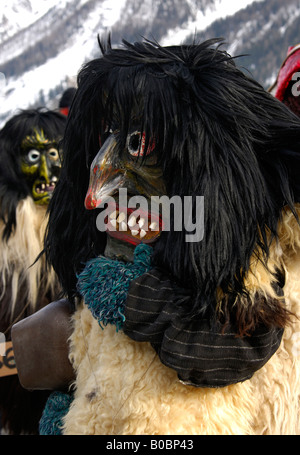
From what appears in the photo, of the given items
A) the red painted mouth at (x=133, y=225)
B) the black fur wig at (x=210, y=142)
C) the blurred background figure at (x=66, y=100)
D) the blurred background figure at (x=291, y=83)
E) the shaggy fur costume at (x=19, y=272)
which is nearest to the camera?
the black fur wig at (x=210, y=142)

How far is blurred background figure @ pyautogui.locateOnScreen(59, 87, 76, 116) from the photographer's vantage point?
2.41 metres

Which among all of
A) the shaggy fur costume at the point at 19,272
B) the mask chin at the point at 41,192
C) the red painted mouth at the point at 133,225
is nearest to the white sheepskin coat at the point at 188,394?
the red painted mouth at the point at 133,225

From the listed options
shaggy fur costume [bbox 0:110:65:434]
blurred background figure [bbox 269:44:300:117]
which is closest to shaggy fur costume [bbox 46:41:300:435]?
blurred background figure [bbox 269:44:300:117]

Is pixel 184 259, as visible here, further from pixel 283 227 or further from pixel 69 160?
pixel 69 160

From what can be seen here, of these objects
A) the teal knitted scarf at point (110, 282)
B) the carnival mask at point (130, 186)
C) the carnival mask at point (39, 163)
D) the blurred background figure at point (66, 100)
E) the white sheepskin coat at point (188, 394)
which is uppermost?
the blurred background figure at point (66, 100)

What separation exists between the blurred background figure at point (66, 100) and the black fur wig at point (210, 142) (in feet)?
5.04

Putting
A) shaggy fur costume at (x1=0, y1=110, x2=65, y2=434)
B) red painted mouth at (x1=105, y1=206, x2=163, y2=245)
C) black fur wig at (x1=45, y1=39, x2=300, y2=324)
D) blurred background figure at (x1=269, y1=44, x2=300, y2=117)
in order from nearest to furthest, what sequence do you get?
1. black fur wig at (x1=45, y1=39, x2=300, y2=324)
2. red painted mouth at (x1=105, y1=206, x2=163, y2=245)
3. blurred background figure at (x1=269, y1=44, x2=300, y2=117)
4. shaggy fur costume at (x1=0, y1=110, x2=65, y2=434)

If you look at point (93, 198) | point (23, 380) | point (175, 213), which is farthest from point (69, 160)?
point (23, 380)

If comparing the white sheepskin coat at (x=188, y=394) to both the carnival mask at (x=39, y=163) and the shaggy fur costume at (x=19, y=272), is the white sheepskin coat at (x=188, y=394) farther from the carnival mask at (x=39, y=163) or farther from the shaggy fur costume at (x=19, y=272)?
the carnival mask at (x=39, y=163)

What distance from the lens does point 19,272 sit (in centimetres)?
204

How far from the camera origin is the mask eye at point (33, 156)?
2117mm

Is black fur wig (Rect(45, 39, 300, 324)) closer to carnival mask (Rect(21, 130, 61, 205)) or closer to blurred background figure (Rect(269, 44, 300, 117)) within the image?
blurred background figure (Rect(269, 44, 300, 117))

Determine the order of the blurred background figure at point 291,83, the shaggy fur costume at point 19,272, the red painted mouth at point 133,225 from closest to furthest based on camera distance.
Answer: the red painted mouth at point 133,225, the blurred background figure at point 291,83, the shaggy fur costume at point 19,272

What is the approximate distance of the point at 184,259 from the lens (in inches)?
33.3
